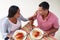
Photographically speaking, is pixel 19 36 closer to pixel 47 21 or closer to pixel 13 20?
pixel 13 20

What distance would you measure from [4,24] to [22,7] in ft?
3.44

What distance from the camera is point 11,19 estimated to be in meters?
1.76

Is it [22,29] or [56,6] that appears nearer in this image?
[22,29]

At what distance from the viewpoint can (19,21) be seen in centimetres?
183

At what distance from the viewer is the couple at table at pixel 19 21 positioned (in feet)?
5.69

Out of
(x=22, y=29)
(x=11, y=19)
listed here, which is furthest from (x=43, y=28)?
(x=11, y=19)

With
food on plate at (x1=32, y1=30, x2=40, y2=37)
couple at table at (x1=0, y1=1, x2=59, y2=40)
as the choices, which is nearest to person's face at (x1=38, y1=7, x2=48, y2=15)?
couple at table at (x1=0, y1=1, x2=59, y2=40)

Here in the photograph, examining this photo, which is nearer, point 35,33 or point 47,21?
point 35,33

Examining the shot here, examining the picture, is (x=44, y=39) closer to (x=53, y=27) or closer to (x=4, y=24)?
(x=53, y=27)

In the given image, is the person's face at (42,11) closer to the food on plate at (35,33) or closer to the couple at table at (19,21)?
the couple at table at (19,21)

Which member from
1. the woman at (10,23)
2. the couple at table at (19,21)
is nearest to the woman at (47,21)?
the couple at table at (19,21)

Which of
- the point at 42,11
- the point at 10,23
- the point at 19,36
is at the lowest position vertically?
the point at 19,36

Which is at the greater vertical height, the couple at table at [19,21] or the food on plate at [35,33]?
the couple at table at [19,21]

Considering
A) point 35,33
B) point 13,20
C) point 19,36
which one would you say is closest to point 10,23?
point 13,20
